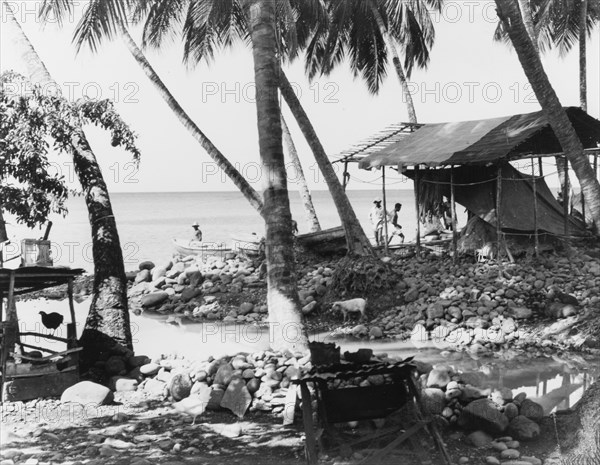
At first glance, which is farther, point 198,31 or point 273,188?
point 198,31

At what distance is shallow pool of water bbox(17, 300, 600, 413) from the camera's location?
416 inches

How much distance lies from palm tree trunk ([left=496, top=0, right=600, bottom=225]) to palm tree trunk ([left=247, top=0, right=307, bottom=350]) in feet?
10.6

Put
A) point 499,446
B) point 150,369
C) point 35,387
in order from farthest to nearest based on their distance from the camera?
point 150,369
point 35,387
point 499,446

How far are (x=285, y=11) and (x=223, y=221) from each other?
53853 millimetres

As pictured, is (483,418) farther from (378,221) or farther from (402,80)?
(402,80)

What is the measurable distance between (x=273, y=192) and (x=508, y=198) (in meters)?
9.47

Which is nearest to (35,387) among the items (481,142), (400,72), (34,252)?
(34,252)

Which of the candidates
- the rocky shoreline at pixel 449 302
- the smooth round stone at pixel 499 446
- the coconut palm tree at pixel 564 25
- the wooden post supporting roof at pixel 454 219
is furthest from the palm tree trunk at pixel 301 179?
the smooth round stone at pixel 499 446

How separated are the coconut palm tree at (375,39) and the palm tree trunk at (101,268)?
13316mm

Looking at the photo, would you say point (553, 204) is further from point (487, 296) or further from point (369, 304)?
point (369, 304)

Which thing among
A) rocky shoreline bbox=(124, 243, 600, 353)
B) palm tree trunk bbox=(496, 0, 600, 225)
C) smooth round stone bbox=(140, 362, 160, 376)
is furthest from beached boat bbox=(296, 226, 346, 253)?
palm tree trunk bbox=(496, 0, 600, 225)

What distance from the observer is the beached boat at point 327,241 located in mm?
19859

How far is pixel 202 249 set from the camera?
23812 millimetres

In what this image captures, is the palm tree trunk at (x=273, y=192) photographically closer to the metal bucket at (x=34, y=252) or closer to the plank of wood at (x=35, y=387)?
the plank of wood at (x=35, y=387)
